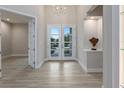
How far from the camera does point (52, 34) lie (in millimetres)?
12211

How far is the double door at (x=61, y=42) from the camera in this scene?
12.2m

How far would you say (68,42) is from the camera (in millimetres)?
12266

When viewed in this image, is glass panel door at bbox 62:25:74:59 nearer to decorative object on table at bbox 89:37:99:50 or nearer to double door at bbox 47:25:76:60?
double door at bbox 47:25:76:60

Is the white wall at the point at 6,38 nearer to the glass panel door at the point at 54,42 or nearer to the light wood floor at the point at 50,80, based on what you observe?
the glass panel door at the point at 54,42

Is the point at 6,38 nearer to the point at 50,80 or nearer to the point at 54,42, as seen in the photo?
the point at 54,42

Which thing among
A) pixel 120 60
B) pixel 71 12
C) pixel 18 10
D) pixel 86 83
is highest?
pixel 71 12

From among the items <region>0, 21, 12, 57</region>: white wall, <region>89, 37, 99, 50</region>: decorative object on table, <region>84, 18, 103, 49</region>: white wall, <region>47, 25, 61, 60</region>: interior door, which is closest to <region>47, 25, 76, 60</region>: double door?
<region>47, 25, 61, 60</region>: interior door

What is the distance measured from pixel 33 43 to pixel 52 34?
378cm

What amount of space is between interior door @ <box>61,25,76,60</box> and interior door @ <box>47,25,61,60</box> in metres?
0.28

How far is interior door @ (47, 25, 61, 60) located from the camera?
1216 centimetres

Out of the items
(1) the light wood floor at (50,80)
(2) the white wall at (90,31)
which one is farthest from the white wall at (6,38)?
(2) the white wall at (90,31)
